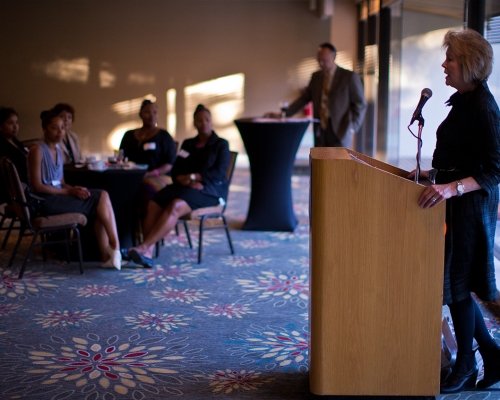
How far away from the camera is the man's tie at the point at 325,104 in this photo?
271 inches

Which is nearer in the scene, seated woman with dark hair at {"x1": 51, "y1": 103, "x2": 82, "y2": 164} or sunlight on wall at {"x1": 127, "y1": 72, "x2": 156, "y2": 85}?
seated woman with dark hair at {"x1": 51, "y1": 103, "x2": 82, "y2": 164}

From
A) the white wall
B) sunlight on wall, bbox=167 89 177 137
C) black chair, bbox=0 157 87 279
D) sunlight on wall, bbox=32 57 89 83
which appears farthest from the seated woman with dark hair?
sunlight on wall, bbox=32 57 89 83

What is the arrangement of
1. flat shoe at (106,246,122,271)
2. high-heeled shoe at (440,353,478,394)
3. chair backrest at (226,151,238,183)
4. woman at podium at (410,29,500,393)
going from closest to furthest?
woman at podium at (410,29,500,393)
high-heeled shoe at (440,353,478,394)
flat shoe at (106,246,122,271)
chair backrest at (226,151,238,183)

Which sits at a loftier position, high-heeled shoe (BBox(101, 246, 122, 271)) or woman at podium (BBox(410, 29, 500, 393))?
woman at podium (BBox(410, 29, 500, 393))

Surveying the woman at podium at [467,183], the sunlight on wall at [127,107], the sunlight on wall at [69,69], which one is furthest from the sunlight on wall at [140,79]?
the woman at podium at [467,183]

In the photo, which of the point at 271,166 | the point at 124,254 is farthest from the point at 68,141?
the point at 271,166

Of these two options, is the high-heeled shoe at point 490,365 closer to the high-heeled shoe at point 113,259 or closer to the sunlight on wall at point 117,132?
the high-heeled shoe at point 113,259

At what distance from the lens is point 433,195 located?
2514 millimetres

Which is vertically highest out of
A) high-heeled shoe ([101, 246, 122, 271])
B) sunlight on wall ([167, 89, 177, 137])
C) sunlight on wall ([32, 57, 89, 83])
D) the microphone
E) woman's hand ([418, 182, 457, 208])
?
sunlight on wall ([32, 57, 89, 83])

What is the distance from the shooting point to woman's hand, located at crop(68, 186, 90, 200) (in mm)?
5211

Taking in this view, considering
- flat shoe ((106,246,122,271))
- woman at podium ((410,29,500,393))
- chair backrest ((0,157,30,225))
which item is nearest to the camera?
woman at podium ((410,29,500,393))

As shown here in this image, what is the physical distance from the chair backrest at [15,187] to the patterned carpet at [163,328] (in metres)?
0.50

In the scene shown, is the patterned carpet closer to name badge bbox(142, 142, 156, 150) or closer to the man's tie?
name badge bbox(142, 142, 156, 150)

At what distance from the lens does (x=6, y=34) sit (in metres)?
12.8
